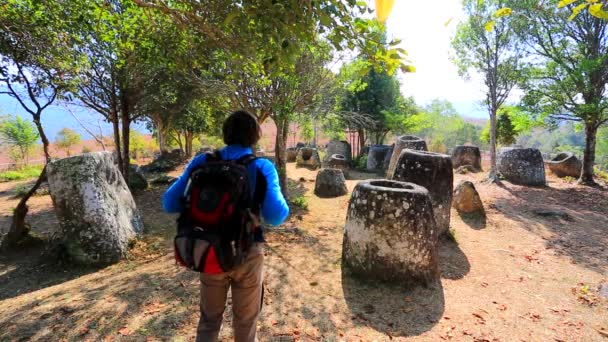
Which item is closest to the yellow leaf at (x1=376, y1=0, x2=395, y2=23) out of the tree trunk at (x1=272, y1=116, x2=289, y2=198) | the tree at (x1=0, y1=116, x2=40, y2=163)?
the tree trunk at (x1=272, y1=116, x2=289, y2=198)

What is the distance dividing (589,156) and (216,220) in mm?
14498

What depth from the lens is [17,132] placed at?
83.0 ft

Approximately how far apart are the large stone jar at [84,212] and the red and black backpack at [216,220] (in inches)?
147

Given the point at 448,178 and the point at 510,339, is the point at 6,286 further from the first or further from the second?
the point at 448,178

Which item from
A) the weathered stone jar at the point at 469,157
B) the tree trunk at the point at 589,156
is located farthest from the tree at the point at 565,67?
the weathered stone jar at the point at 469,157

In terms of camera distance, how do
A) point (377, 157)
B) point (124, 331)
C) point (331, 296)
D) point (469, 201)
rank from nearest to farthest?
point (124, 331)
point (331, 296)
point (469, 201)
point (377, 157)

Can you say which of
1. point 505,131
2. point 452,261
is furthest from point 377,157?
point 452,261

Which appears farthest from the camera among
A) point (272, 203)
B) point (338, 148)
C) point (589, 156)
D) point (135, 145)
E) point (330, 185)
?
point (135, 145)

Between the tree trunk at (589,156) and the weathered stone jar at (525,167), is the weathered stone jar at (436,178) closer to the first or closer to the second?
the weathered stone jar at (525,167)

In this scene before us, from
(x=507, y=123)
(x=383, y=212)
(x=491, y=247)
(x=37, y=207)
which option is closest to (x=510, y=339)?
(x=383, y=212)

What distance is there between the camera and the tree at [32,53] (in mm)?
4855

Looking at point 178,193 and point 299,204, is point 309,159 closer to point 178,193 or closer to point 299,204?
point 299,204

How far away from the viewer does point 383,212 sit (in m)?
4.27

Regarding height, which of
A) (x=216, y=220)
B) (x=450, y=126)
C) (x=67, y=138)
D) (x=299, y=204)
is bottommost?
(x=299, y=204)
